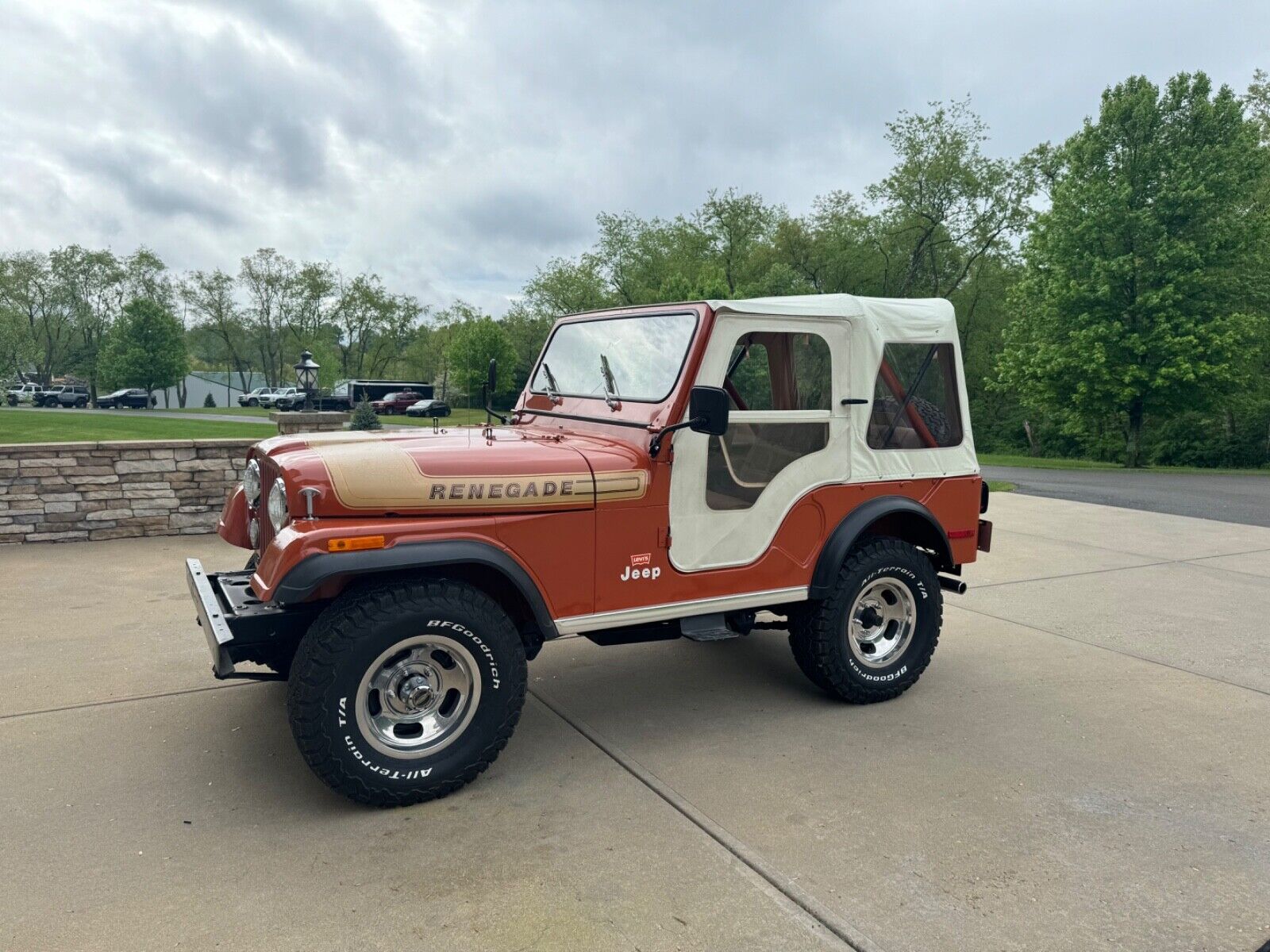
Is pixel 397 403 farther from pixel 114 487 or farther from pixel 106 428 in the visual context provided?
pixel 114 487

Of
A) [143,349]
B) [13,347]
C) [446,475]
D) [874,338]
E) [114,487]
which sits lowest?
[114,487]

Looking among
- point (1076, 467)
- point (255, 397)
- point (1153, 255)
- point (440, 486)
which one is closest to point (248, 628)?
point (440, 486)

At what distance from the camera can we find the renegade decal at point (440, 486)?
10.1 feet

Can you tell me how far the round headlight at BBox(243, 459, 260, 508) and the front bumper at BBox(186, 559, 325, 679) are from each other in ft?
1.75

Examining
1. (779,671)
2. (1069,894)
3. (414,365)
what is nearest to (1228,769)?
(1069,894)

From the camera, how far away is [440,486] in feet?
→ 10.4

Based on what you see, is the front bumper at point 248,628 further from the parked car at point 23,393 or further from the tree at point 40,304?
the tree at point 40,304

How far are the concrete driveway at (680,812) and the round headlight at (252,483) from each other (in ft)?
3.46

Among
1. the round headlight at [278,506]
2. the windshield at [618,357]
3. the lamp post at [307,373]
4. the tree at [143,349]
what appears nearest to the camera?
the round headlight at [278,506]

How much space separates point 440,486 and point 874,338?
7.44 feet

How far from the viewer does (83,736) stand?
12.4ft

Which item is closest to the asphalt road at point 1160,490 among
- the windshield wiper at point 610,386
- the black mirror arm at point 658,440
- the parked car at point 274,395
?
the windshield wiper at point 610,386

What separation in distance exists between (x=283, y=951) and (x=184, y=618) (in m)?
3.74

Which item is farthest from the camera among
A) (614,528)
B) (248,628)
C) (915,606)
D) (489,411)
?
(489,411)
